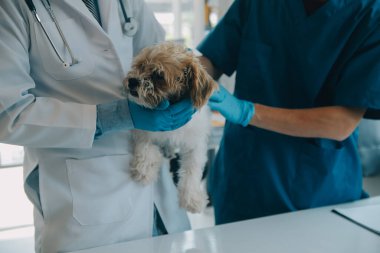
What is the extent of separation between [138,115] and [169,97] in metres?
0.13

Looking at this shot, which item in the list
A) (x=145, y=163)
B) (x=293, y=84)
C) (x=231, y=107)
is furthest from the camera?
(x=293, y=84)

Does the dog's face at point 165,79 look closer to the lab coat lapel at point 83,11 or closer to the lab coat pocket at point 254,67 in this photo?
the lab coat lapel at point 83,11

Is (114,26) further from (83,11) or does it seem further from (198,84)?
(198,84)

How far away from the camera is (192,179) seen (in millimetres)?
1594

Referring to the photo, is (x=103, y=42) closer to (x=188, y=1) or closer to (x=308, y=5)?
(x=308, y=5)

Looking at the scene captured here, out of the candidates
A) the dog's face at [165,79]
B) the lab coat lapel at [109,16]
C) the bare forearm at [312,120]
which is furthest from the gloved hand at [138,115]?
the bare forearm at [312,120]

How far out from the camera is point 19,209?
8.91 ft

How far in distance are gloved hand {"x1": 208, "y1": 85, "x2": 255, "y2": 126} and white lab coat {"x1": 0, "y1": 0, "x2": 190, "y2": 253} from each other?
36 cm

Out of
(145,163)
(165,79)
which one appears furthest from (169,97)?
(145,163)

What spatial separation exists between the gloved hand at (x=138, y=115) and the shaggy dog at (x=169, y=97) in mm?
24

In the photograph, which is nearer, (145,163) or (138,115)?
(138,115)

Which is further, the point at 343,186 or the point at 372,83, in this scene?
the point at 343,186

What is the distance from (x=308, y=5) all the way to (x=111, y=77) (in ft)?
2.90

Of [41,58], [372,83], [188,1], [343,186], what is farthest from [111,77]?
[188,1]
